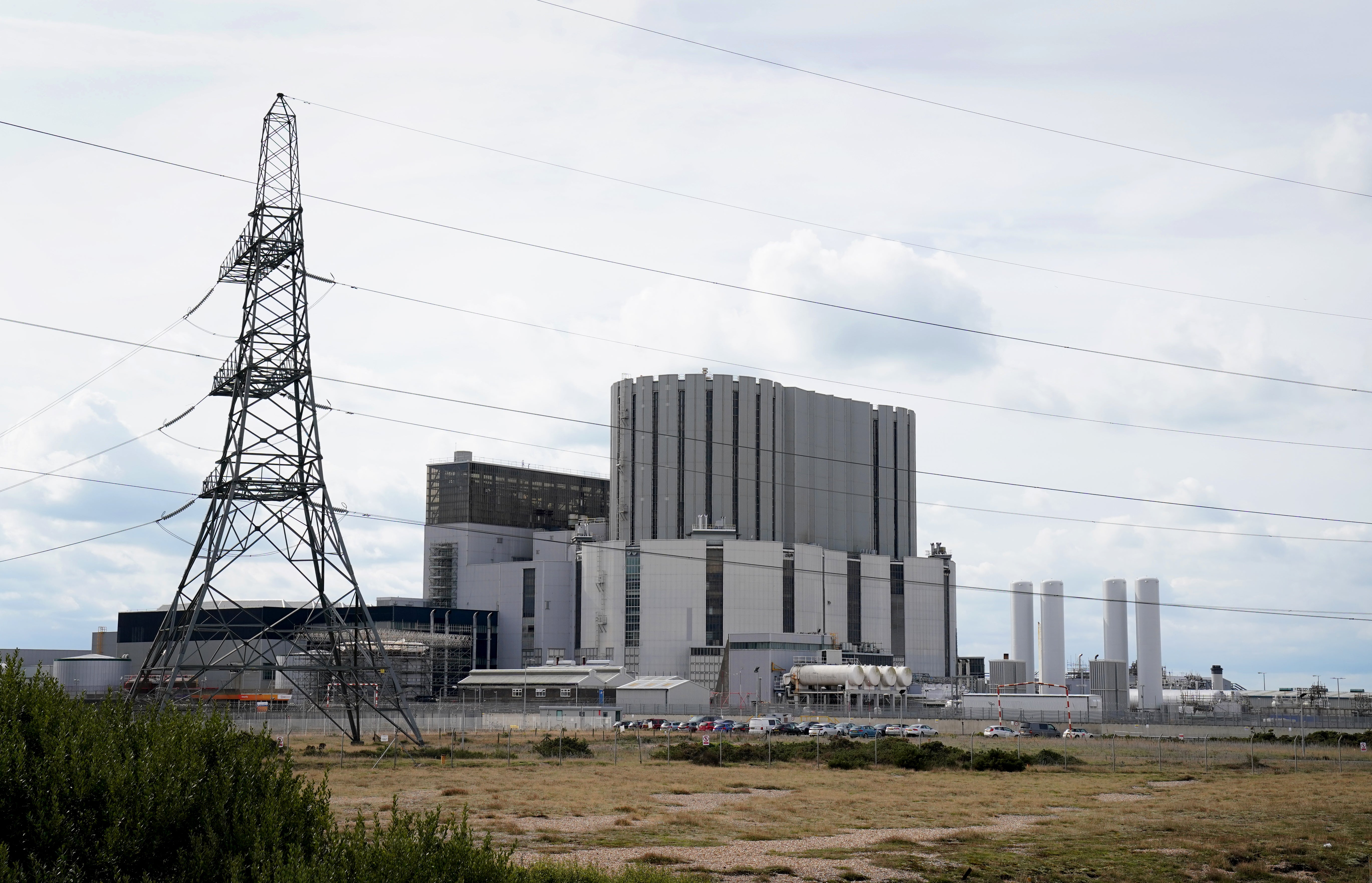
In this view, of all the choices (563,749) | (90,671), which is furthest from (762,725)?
(90,671)

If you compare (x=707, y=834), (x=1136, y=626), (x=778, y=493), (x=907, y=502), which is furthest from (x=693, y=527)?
(x=707, y=834)

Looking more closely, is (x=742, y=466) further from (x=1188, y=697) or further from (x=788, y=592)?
(x=1188, y=697)

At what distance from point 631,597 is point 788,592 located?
59.8ft

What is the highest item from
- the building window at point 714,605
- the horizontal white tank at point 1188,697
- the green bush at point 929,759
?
the building window at point 714,605

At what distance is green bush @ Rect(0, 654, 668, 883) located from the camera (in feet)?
40.3

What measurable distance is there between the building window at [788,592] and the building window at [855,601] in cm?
1006

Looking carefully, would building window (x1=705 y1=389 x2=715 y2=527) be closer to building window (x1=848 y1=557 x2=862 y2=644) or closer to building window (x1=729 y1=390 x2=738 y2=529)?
building window (x1=729 y1=390 x2=738 y2=529)

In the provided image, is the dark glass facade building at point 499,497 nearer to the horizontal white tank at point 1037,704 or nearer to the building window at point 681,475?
the building window at point 681,475

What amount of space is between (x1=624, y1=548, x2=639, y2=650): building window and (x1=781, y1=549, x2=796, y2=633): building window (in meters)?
16.6

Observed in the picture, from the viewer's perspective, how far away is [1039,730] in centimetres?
9119

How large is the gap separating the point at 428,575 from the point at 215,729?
498 ft

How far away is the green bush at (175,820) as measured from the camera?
40.3 feet

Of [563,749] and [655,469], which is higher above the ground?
[655,469]

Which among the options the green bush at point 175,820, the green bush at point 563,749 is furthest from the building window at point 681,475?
the green bush at point 175,820
